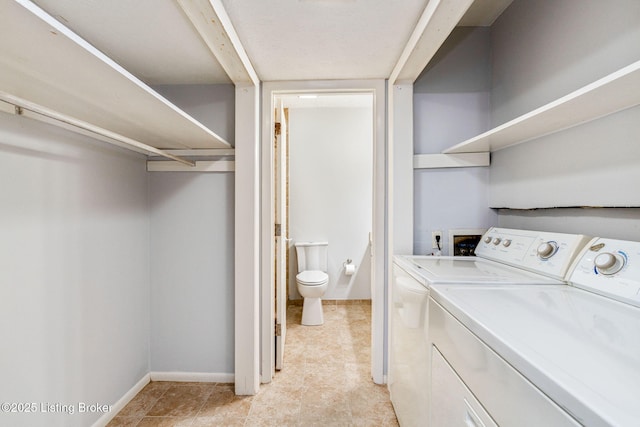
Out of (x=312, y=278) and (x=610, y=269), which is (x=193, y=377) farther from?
(x=610, y=269)

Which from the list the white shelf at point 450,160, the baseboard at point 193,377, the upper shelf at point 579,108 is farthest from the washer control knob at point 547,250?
the baseboard at point 193,377

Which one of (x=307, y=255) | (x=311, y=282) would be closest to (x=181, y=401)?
(x=311, y=282)

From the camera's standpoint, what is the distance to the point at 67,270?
4.28 ft

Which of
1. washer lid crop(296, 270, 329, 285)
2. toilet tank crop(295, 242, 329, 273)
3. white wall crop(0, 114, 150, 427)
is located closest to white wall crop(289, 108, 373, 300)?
toilet tank crop(295, 242, 329, 273)

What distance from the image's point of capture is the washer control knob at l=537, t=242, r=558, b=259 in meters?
1.14

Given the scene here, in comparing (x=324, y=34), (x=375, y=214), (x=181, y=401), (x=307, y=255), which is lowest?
(x=181, y=401)

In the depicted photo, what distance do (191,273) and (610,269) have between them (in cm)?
215

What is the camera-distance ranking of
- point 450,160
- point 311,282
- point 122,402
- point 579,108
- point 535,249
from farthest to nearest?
point 311,282
point 450,160
point 122,402
point 535,249
point 579,108

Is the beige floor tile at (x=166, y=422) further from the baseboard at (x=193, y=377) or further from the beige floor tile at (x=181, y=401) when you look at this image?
the baseboard at (x=193, y=377)

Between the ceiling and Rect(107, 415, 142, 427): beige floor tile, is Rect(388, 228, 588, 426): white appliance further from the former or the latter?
Rect(107, 415, 142, 427): beige floor tile

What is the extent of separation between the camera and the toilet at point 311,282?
2.67 meters

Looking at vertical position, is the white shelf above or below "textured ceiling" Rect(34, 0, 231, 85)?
below

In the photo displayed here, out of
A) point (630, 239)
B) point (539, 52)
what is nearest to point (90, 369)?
point (630, 239)

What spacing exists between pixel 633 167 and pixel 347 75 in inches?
57.3
